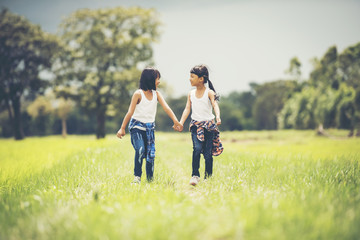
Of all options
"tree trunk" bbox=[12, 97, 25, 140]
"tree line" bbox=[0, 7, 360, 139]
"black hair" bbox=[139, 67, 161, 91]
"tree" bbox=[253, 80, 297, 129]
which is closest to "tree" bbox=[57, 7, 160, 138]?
"tree line" bbox=[0, 7, 360, 139]

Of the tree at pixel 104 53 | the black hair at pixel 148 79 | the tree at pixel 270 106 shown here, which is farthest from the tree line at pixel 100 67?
the tree at pixel 270 106

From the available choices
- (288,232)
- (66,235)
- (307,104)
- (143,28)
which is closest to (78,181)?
(66,235)

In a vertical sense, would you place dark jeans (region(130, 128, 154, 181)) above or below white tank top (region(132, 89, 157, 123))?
below

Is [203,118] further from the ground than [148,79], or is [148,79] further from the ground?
[148,79]

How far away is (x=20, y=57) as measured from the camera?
22109 mm

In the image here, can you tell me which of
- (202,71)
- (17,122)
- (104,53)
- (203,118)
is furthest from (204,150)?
(17,122)

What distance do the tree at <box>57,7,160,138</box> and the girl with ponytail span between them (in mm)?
16433

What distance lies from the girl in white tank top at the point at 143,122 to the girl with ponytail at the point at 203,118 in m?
0.63

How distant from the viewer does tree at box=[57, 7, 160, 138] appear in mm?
19938

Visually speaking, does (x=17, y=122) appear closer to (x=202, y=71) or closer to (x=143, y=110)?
(x=143, y=110)

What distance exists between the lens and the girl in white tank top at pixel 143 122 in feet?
12.2

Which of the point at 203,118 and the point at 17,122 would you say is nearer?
the point at 203,118

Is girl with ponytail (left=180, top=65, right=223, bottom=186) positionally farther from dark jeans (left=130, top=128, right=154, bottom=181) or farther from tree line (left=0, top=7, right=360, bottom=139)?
tree line (left=0, top=7, right=360, bottom=139)

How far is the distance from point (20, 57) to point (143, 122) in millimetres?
25075
